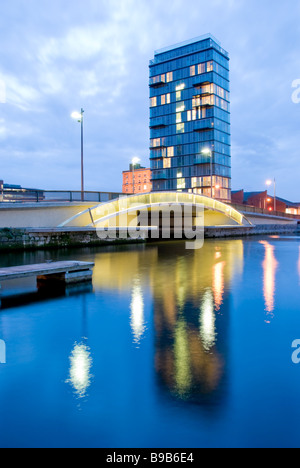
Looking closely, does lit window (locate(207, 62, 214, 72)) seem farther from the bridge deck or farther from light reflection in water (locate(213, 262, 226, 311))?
the bridge deck

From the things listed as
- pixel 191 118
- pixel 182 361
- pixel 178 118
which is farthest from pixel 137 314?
pixel 178 118

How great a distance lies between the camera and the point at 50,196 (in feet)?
87.5

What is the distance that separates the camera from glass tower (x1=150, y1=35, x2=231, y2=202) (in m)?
80.6

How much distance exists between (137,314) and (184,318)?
3.64 feet

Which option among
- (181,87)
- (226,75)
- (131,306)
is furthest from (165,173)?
(131,306)

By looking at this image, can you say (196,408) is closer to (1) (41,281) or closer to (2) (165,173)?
(1) (41,281)

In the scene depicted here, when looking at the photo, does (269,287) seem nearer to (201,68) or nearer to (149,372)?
(149,372)

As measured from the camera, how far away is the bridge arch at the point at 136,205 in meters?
28.2

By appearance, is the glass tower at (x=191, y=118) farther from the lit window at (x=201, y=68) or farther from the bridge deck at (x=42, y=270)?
the bridge deck at (x=42, y=270)

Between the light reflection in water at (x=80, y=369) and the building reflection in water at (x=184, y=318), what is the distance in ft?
3.02

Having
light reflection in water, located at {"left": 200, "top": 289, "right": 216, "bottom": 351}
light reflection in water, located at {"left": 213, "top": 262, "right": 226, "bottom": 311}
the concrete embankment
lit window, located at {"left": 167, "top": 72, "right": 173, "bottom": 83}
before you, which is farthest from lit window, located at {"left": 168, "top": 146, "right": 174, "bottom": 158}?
light reflection in water, located at {"left": 200, "top": 289, "right": 216, "bottom": 351}

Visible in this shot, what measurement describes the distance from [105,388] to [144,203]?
28827 mm

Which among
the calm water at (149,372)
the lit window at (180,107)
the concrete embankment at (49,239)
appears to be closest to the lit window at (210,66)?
the lit window at (180,107)

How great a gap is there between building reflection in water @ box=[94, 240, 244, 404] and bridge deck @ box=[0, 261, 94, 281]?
0.89 meters
